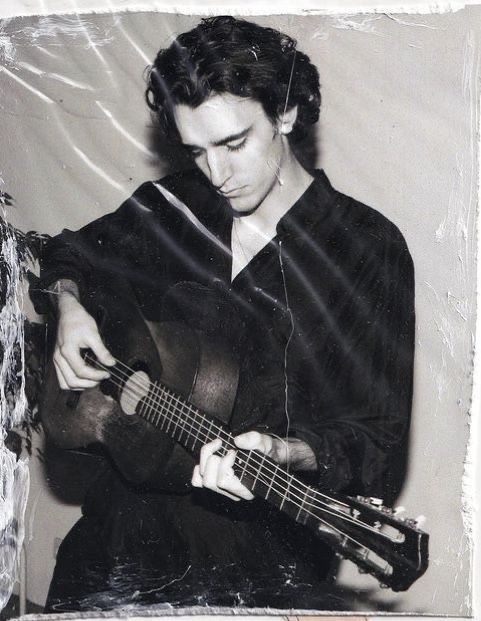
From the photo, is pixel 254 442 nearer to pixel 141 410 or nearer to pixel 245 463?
pixel 245 463

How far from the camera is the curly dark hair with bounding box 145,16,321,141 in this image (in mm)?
1378

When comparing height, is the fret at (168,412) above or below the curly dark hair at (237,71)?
below

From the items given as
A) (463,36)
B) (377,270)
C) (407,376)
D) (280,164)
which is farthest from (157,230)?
(463,36)

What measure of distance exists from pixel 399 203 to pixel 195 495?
1.92ft

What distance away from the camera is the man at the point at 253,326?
137 centimetres

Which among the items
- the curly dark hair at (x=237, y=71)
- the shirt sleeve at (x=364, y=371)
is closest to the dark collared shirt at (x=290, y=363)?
the shirt sleeve at (x=364, y=371)

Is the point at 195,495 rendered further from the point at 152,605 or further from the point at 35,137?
the point at 35,137

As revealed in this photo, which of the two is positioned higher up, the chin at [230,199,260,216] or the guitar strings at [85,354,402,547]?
the chin at [230,199,260,216]

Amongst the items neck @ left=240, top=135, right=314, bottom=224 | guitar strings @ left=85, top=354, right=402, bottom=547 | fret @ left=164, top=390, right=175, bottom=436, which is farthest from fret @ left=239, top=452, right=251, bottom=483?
neck @ left=240, top=135, right=314, bottom=224

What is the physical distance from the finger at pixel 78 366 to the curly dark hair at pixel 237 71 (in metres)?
0.40

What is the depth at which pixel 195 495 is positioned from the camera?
139 centimetres

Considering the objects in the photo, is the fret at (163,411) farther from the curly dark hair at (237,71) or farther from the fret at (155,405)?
the curly dark hair at (237,71)

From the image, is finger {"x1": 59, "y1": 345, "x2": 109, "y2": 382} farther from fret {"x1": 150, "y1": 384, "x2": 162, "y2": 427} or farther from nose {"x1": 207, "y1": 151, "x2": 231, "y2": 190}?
nose {"x1": 207, "y1": 151, "x2": 231, "y2": 190}

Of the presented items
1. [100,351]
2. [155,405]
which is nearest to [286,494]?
[155,405]
